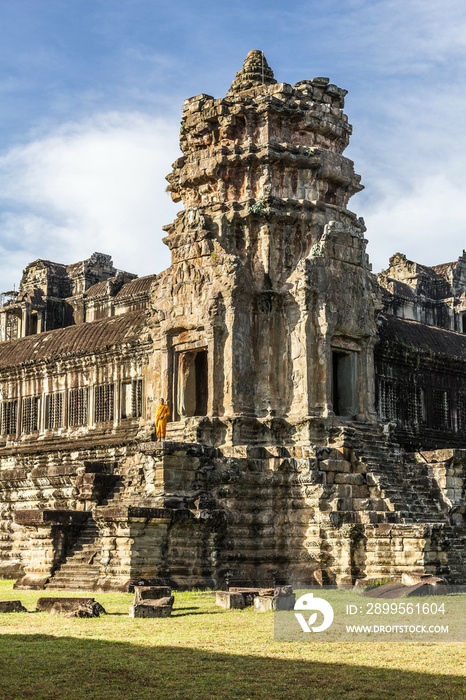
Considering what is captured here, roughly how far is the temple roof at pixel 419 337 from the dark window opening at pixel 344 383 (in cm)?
244

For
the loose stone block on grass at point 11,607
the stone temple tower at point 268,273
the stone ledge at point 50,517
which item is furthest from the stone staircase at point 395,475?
the loose stone block on grass at point 11,607

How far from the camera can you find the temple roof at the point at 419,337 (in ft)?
94.7

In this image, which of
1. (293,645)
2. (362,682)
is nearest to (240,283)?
(293,645)

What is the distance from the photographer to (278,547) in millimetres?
21766

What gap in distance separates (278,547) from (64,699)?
13.0 m

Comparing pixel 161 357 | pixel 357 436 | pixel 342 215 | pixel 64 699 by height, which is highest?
pixel 342 215

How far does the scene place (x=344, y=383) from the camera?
995 inches

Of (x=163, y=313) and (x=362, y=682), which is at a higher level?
(x=163, y=313)

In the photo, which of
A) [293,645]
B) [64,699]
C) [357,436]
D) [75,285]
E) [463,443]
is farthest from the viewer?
[75,285]

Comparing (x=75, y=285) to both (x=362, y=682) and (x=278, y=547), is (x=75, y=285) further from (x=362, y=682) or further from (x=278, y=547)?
(x=362, y=682)

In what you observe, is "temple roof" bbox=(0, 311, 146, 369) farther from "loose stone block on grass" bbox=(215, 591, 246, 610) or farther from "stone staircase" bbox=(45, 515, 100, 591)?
"loose stone block on grass" bbox=(215, 591, 246, 610)

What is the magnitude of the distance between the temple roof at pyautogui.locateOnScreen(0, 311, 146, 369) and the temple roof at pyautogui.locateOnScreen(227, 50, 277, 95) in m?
7.23

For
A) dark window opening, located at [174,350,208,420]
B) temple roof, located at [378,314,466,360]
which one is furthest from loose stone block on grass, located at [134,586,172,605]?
temple roof, located at [378,314,466,360]

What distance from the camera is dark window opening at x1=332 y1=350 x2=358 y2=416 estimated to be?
25016 millimetres
